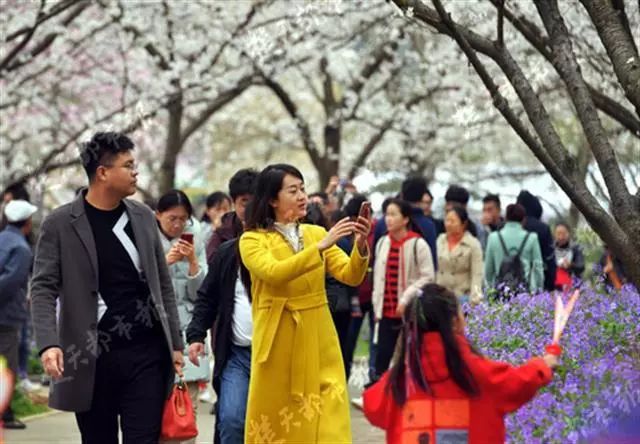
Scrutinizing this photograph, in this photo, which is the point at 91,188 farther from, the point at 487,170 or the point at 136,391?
the point at 487,170

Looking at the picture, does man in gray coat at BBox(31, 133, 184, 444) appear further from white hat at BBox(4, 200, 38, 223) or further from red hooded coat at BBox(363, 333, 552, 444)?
white hat at BBox(4, 200, 38, 223)

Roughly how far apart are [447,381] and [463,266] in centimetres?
685

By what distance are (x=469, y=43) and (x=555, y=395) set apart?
2356 millimetres

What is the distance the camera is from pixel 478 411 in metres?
5.16

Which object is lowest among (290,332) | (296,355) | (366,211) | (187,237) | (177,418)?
(177,418)

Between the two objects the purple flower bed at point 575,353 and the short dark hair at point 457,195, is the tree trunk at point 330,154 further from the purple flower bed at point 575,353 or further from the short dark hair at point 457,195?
the purple flower bed at point 575,353

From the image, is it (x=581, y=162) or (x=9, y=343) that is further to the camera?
(x=581, y=162)

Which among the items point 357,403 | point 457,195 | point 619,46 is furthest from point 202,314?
point 457,195

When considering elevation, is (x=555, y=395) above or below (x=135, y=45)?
below

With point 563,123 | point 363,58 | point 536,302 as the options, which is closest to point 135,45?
point 363,58

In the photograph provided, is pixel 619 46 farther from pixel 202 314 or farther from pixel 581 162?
pixel 581 162

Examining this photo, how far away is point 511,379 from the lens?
509cm

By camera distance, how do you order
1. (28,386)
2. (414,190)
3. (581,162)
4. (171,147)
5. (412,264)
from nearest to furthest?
(412,264) → (414,190) → (28,386) → (171,147) → (581,162)

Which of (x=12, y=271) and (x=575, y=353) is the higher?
(x=12, y=271)
